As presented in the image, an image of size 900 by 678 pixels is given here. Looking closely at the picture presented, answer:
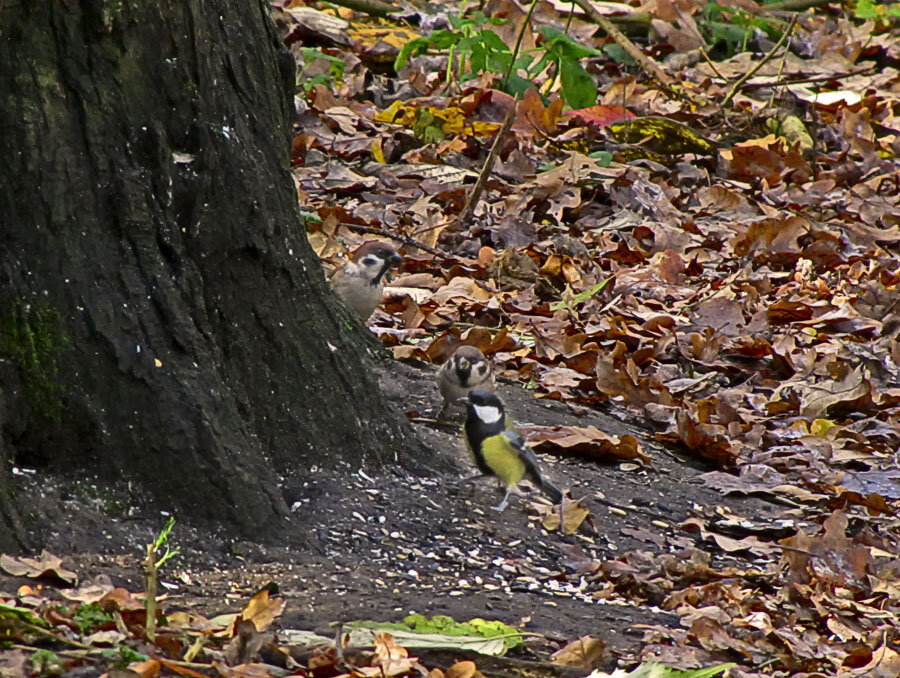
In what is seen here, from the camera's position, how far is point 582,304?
7.80 m

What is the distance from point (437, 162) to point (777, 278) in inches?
118

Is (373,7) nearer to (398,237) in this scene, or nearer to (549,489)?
(398,237)

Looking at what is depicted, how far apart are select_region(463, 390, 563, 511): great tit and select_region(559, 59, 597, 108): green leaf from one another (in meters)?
4.42

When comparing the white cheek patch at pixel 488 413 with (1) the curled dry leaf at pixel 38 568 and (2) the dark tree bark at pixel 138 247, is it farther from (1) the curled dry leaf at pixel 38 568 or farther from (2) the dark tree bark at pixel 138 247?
(1) the curled dry leaf at pixel 38 568

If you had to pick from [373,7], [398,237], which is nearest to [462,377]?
[398,237]

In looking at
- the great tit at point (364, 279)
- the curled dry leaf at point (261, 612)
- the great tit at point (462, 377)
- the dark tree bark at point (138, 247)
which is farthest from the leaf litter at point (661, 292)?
the dark tree bark at point (138, 247)

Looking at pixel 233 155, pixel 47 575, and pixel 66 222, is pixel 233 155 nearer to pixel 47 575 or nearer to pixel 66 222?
pixel 66 222

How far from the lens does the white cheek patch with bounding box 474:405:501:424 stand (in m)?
5.25

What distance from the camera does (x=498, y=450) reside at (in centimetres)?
Result: 487

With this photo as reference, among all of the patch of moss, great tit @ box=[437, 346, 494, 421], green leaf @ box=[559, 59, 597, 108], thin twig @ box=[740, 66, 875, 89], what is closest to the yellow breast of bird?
great tit @ box=[437, 346, 494, 421]

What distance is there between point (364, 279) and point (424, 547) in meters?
3.12

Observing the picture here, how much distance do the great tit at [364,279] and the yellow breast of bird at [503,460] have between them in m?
2.29

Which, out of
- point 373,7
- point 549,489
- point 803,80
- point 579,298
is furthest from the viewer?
point 373,7

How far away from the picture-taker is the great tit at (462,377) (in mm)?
5859
